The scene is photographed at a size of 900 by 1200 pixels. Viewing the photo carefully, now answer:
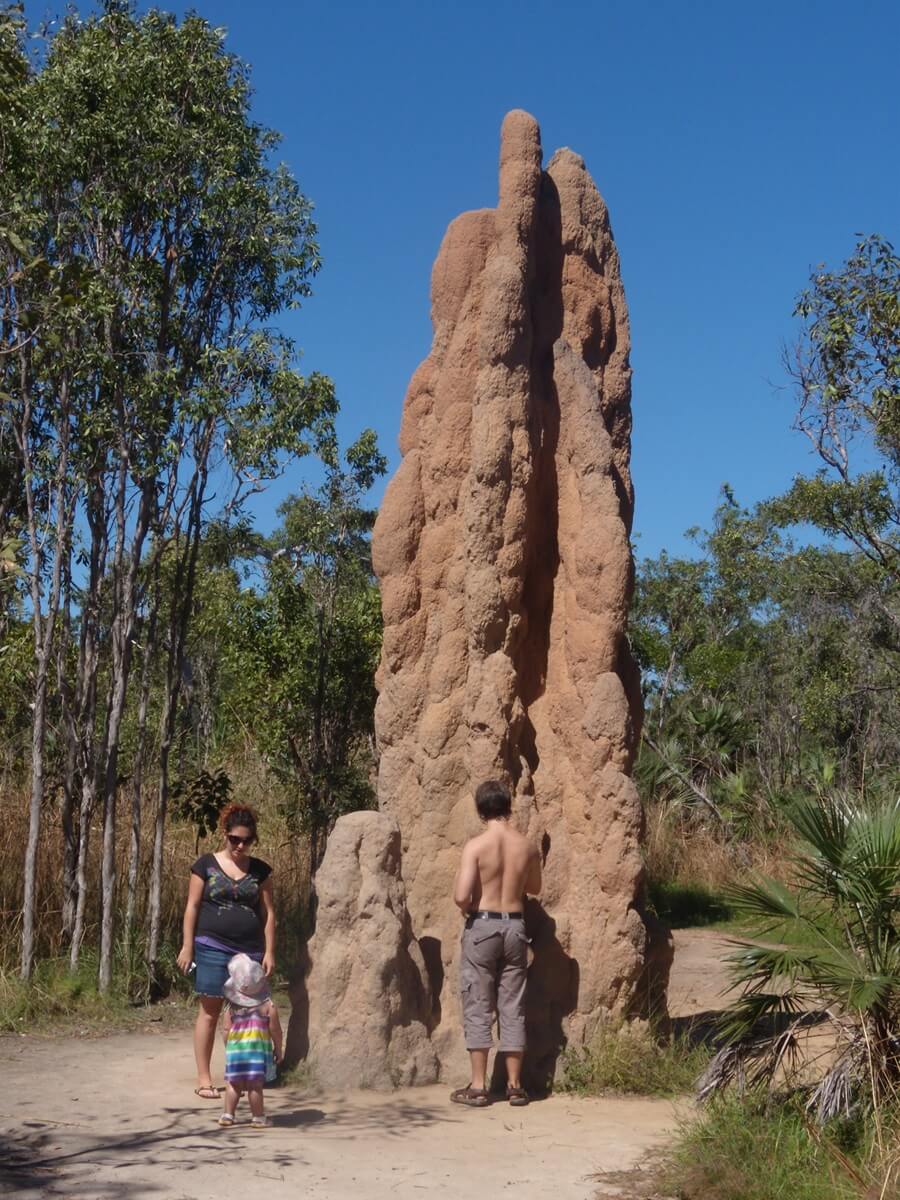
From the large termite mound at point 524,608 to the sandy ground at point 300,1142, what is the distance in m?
0.81

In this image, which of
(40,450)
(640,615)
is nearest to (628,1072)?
(40,450)

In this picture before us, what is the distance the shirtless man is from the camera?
23.4ft

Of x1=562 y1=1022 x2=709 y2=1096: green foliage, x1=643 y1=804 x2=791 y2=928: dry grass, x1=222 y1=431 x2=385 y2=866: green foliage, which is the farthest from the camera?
x1=643 y1=804 x2=791 y2=928: dry grass

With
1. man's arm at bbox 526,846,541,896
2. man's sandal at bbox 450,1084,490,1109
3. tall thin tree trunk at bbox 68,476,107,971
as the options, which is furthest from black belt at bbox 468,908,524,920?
tall thin tree trunk at bbox 68,476,107,971

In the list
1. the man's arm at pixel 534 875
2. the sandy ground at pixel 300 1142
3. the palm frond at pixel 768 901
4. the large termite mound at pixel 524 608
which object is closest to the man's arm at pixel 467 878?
the man's arm at pixel 534 875

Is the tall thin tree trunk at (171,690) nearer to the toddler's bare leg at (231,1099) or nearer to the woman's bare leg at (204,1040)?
the woman's bare leg at (204,1040)

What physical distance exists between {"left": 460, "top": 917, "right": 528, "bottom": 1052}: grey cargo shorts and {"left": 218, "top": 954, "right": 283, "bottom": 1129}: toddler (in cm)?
111

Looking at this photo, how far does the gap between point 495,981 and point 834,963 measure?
83.2 inches

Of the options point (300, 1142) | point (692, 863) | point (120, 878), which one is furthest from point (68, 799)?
point (692, 863)

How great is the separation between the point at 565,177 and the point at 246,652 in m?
6.29

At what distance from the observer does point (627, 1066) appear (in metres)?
7.40

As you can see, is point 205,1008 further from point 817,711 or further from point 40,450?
point 817,711

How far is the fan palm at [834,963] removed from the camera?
219 inches

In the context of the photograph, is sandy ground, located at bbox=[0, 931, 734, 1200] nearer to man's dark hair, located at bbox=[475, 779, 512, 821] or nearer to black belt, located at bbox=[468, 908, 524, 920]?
black belt, located at bbox=[468, 908, 524, 920]
